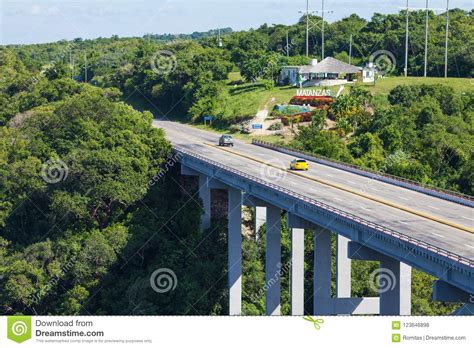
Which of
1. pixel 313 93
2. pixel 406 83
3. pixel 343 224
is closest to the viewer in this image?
pixel 343 224

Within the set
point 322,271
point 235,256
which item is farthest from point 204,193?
point 322,271

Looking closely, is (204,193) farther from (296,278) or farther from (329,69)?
(329,69)

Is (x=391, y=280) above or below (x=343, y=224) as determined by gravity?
below

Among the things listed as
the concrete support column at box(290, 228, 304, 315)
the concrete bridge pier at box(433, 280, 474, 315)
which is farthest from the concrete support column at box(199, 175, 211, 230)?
the concrete bridge pier at box(433, 280, 474, 315)

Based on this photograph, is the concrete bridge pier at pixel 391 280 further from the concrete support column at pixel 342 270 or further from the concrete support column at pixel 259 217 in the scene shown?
the concrete support column at pixel 259 217

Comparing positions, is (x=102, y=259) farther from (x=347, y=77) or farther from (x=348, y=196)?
(x=347, y=77)
